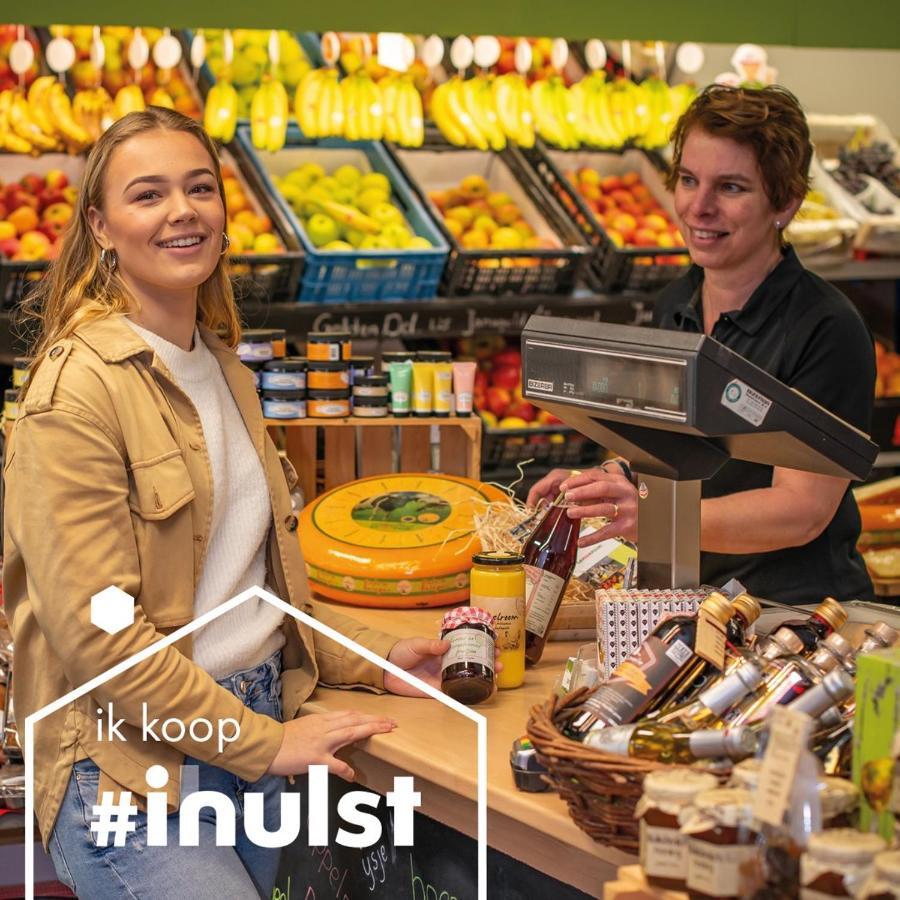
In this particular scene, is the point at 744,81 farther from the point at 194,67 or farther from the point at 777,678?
the point at 777,678

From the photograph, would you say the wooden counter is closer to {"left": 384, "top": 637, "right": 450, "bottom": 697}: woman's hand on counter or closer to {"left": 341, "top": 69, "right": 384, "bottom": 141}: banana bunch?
{"left": 384, "top": 637, "right": 450, "bottom": 697}: woman's hand on counter

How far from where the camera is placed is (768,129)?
297 centimetres

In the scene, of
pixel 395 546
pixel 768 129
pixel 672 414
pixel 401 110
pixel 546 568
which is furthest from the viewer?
pixel 401 110

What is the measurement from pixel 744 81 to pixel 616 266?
1.03 m

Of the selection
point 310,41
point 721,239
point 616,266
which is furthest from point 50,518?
point 310,41

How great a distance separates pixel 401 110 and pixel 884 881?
4826 mm

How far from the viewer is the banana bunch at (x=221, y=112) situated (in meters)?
5.53

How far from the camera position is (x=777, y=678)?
1896 millimetres

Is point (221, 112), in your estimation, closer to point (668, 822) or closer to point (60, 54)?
point (60, 54)

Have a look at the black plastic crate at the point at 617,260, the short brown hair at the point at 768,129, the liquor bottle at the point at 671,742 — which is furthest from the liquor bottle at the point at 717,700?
the black plastic crate at the point at 617,260

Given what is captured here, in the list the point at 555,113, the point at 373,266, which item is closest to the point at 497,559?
the point at 373,266

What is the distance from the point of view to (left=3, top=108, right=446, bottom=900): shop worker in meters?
2.11

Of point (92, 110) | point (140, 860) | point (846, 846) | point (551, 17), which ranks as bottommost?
point (140, 860)

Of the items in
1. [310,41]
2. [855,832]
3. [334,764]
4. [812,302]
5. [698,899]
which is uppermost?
[310,41]
